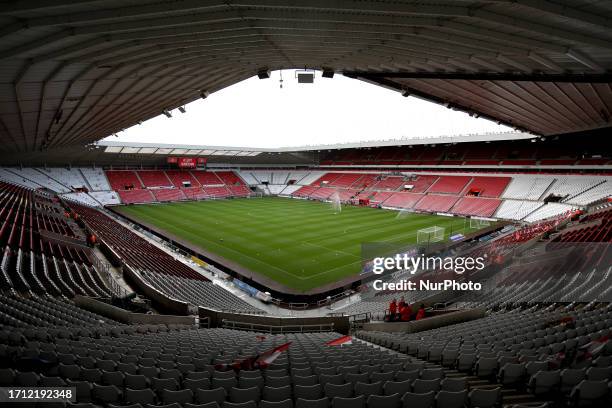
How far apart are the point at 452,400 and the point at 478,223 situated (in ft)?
119

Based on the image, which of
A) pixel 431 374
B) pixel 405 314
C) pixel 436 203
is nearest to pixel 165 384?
pixel 431 374

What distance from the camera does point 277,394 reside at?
4.53 metres

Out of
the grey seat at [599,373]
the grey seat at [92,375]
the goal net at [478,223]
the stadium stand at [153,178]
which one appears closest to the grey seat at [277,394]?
the grey seat at [92,375]

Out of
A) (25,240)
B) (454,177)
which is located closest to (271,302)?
(25,240)

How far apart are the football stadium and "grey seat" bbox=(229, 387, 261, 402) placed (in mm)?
43

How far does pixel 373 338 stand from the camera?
10547mm

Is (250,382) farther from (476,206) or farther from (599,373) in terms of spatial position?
(476,206)

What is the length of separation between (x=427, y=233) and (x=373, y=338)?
2131cm

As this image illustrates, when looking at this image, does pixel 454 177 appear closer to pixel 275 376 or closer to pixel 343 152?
pixel 343 152

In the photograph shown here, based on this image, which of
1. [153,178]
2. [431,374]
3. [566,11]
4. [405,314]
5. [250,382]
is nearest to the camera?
[250,382]

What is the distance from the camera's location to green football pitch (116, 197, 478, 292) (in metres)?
23.2

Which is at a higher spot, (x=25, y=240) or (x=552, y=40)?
(x=552, y=40)

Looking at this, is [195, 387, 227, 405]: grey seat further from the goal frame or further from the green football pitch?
the goal frame

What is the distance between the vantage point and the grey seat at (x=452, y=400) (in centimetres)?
399
